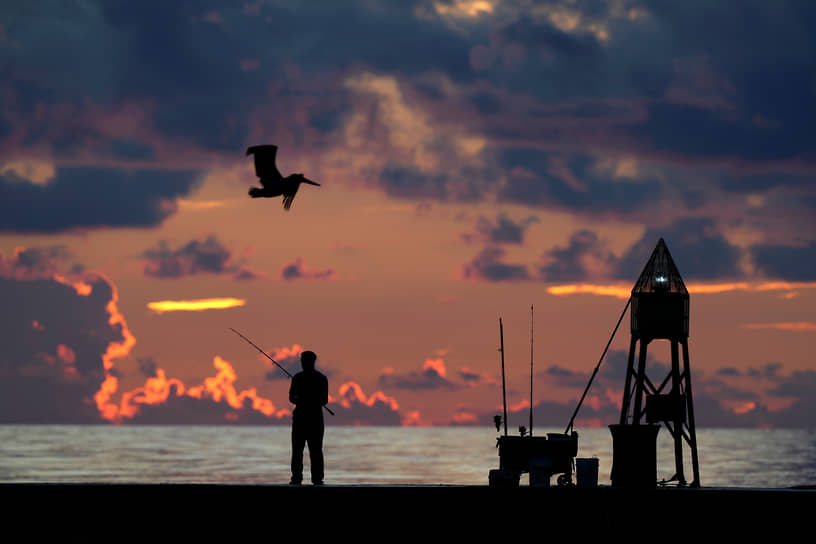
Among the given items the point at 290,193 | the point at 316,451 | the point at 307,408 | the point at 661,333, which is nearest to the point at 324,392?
the point at 307,408

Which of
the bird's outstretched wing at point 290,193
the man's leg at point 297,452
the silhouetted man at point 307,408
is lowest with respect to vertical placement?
the man's leg at point 297,452

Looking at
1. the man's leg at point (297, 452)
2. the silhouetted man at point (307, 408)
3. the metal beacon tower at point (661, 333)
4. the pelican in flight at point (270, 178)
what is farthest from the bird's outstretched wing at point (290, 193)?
the metal beacon tower at point (661, 333)

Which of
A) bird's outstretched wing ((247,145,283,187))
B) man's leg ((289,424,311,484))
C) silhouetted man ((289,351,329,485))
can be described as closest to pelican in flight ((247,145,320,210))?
bird's outstretched wing ((247,145,283,187))

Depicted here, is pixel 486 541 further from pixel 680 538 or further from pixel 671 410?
pixel 671 410

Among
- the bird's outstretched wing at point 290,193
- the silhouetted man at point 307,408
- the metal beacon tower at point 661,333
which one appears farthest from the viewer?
the metal beacon tower at point 661,333

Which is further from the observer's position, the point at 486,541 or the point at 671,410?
the point at 671,410

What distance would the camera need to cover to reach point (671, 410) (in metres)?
38.0

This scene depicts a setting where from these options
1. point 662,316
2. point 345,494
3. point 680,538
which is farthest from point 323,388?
point 662,316

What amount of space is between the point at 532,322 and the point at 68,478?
63690 mm

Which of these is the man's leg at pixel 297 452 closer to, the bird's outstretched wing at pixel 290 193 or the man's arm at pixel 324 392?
the man's arm at pixel 324 392

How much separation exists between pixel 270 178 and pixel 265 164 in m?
0.24

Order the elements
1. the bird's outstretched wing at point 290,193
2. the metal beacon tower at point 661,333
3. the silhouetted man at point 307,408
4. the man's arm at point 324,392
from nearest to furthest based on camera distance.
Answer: the bird's outstretched wing at point 290,193
the silhouetted man at point 307,408
the man's arm at point 324,392
the metal beacon tower at point 661,333

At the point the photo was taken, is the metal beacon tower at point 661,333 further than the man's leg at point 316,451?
Yes

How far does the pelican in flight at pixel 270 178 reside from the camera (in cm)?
2117
